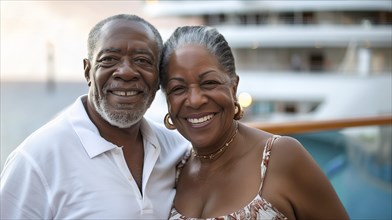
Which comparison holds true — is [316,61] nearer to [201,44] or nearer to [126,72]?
[201,44]

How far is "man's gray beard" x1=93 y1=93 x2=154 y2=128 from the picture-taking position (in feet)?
6.54

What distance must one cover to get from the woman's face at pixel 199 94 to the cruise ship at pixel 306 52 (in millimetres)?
15429

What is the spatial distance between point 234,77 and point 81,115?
67cm

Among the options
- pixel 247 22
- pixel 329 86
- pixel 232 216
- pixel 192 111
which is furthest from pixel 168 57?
pixel 247 22

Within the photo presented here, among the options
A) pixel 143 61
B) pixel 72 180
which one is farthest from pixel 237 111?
pixel 72 180

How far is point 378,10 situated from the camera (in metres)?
19.0

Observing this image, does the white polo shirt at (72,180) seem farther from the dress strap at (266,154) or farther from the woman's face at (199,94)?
the dress strap at (266,154)

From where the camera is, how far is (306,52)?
21.5 metres

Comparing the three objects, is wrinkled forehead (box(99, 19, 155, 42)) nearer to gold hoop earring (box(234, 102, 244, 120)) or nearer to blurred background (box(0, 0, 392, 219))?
gold hoop earring (box(234, 102, 244, 120))

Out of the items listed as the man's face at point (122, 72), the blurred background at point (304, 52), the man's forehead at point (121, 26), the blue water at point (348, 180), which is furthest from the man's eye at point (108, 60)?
the blurred background at point (304, 52)

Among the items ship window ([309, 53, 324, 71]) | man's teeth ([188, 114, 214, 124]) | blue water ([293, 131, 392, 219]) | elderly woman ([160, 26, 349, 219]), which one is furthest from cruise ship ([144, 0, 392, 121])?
man's teeth ([188, 114, 214, 124])

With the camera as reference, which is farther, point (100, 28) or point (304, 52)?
point (304, 52)

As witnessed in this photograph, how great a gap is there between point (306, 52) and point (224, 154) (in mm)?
20102

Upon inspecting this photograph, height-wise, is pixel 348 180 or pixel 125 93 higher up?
pixel 125 93
